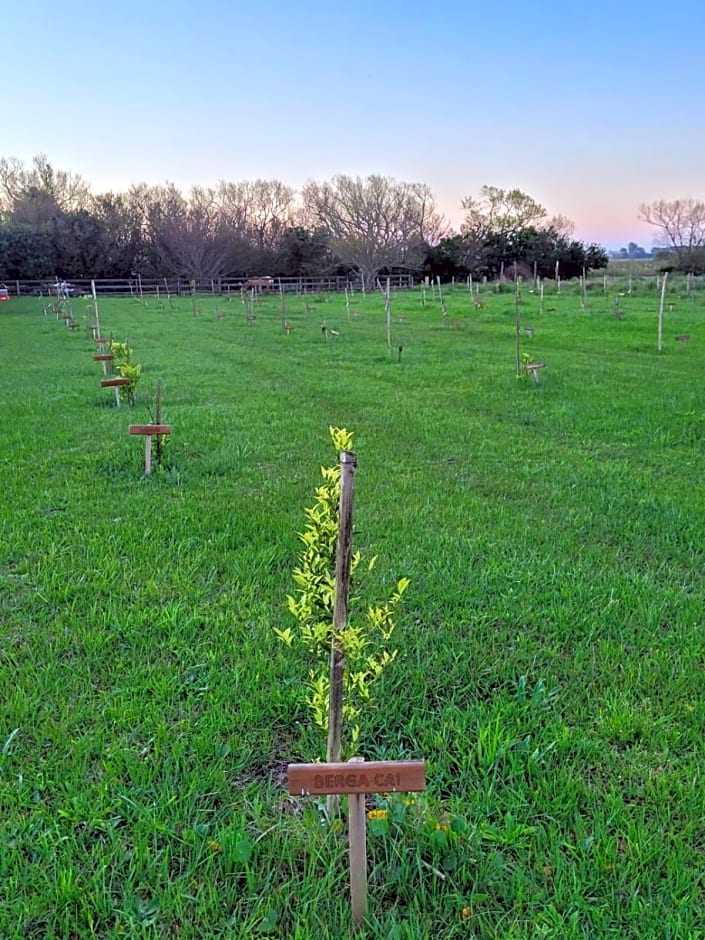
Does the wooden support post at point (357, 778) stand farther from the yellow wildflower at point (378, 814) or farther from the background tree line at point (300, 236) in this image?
the background tree line at point (300, 236)

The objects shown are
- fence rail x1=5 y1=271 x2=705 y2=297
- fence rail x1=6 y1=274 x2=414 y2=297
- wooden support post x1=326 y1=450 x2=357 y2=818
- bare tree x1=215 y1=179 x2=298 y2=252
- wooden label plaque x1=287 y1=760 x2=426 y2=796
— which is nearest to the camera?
wooden label plaque x1=287 y1=760 x2=426 y2=796

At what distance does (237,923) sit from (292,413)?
6472 mm

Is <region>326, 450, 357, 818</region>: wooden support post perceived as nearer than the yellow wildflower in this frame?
Yes

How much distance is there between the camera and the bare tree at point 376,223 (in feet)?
131

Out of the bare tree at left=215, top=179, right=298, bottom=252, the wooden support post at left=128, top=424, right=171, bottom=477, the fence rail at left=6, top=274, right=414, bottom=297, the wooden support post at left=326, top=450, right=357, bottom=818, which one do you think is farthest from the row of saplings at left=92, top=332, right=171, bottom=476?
the bare tree at left=215, top=179, right=298, bottom=252

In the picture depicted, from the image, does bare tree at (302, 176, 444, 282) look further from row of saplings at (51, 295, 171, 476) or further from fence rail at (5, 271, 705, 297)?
row of saplings at (51, 295, 171, 476)

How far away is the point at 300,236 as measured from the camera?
45.6 m

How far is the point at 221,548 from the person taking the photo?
3865 mm

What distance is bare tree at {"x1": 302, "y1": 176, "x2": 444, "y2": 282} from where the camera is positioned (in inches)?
1572

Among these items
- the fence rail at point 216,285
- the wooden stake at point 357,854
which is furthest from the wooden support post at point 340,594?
the fence rail at point 216,285

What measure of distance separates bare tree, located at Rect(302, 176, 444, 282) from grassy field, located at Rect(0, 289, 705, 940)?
35484mm

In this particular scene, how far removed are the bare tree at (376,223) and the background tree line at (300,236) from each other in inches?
2.4

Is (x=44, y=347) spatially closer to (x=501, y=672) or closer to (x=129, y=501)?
(x=129, y=501)

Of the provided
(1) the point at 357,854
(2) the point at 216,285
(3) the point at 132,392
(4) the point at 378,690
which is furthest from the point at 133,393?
(2) the point at 216,285
